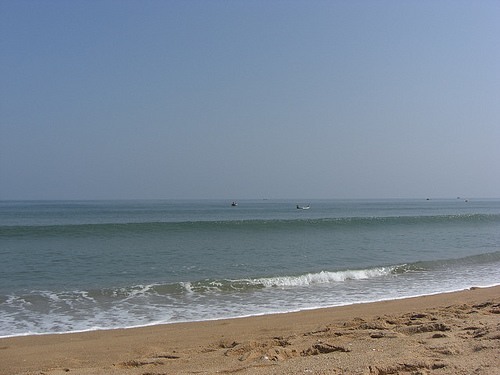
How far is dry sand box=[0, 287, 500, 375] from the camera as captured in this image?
17.0 feet

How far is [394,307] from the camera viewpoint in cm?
1030

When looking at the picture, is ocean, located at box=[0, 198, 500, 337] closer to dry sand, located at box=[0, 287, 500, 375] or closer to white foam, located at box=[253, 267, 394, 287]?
white foam, located at box=[253, 267, 394, 287]

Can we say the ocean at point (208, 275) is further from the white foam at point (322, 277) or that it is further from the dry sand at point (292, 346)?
the dry sand at point (292, 346)

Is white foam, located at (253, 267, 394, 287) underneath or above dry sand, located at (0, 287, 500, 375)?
underneath

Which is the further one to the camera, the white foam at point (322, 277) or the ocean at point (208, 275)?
the white foam at point (322, 277)

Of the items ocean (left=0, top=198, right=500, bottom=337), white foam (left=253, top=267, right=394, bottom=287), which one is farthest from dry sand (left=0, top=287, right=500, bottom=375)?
white foam (left=253, top=267, right=394, bottom=287)

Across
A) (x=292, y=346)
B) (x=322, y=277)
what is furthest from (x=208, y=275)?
(x=292, y=346)

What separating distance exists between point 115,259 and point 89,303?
28.1 feet

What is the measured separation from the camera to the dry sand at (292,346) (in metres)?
5.18

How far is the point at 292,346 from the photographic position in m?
6.58

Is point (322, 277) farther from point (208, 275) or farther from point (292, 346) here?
point (292, 346)

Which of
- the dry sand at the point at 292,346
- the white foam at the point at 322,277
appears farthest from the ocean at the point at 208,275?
the dry sand at the point at 292,346

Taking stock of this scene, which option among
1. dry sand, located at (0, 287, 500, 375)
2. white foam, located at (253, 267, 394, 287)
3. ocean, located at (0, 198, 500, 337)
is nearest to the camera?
dry sand, located at (0, 287, 500, 375)

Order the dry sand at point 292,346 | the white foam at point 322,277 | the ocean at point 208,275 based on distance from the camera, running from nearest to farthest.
→ the dry sand at point 292,346
the ocean at point 208,275
the white foam at point 322,277
